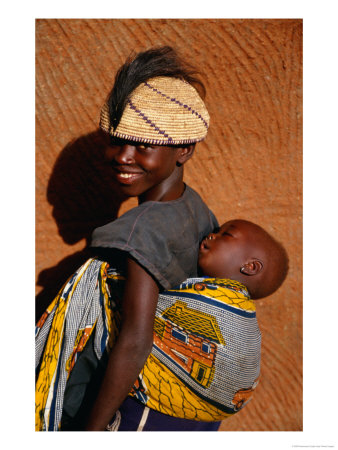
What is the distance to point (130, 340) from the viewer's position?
1.27 m

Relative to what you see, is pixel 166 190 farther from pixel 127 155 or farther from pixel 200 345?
pixel 200 345

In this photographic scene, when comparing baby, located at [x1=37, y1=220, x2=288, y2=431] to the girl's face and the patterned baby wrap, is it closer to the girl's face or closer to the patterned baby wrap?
the patterned baby wrap

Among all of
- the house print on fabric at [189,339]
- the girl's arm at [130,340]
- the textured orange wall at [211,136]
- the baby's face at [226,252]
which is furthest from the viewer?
the textured orange wall at [211,136]

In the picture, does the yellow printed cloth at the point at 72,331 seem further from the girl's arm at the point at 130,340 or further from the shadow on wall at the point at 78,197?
the shadow on wall at the point at 78,197

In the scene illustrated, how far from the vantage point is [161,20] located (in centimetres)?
208

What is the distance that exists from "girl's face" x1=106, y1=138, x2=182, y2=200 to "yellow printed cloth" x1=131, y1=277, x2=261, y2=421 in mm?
372

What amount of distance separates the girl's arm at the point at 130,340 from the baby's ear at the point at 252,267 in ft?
1.31

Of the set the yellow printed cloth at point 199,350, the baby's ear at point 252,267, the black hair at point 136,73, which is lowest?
the yellow printed cloth at point 199,350

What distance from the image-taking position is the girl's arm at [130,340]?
4.16 feet

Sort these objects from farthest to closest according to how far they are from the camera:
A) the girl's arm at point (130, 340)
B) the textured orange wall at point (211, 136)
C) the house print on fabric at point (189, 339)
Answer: the textured orange wall at point (211, 136) → the house print on fabric at point (189, 339) → the girl's arm at point (130, 340)

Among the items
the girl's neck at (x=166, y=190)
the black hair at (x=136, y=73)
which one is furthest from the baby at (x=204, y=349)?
the black hair at (x=136, y=73)

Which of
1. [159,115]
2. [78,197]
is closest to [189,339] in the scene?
[159,115]

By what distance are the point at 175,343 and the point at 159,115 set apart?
75cm

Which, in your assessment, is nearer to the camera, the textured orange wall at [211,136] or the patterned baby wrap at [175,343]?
the patterned baby wrap at [175,343]
